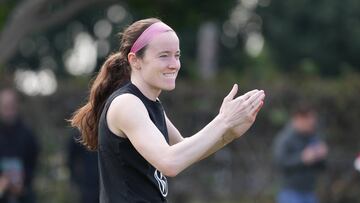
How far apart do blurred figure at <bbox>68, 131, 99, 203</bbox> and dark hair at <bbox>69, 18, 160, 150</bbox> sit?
726 cm

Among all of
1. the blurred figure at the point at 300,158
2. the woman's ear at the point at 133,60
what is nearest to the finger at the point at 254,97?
the woman's ear at the point at 133,60

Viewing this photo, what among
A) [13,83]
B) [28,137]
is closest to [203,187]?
[13,83]

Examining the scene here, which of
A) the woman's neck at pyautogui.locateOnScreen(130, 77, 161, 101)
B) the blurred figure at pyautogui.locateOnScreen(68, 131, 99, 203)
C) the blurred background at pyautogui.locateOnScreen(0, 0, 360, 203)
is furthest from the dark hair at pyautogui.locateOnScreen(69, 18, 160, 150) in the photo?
the blurred background at pyautogui.locateOnScreen(0, 0, 360, 203)

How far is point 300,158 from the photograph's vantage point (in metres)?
12.3

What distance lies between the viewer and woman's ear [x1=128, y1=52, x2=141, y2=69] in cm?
559

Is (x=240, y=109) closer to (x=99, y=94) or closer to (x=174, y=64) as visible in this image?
(x=174, y=64)

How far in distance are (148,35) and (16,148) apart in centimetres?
726

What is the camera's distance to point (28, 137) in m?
12.7

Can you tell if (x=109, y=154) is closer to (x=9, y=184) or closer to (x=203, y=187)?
(x=9, y=184)

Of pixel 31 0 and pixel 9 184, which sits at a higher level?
pixel 31 0

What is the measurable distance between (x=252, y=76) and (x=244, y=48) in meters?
17.3

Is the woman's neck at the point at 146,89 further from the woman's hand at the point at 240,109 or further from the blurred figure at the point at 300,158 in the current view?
the blurred figure at the point at 300,158

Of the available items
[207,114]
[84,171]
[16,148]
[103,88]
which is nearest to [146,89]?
[103,88]

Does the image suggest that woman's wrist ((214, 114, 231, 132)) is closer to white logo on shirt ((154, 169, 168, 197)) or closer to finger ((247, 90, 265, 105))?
finger ((247, 90, 265, 105))
